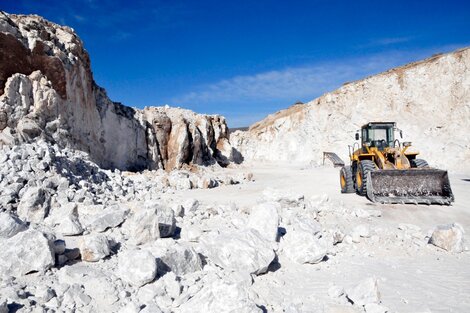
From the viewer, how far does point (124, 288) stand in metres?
3.50

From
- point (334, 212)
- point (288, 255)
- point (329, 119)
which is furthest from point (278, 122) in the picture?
point (288, 255)

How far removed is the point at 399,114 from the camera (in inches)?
1091

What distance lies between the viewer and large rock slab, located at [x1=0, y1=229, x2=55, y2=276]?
11.6ft

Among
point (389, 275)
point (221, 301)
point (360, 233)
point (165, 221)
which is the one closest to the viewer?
point (221, 301)

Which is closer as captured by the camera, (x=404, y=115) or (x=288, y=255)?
(x=288, y=255)

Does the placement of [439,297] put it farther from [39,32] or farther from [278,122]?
[278,122]

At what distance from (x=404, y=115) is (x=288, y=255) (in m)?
26.5

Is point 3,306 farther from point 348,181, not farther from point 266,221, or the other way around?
point 348,181

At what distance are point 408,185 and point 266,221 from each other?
6113mm

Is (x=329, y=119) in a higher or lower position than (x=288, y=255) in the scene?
higher

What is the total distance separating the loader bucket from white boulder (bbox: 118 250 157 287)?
7162 millimetres

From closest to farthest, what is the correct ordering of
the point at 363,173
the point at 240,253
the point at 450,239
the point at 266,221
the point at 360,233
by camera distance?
the point at 240,253, the point at 266,221, the point at 450,239, the point at 360,233, the point at 363,173

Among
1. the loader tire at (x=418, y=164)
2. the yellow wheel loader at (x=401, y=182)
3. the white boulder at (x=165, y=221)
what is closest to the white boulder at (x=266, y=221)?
the white boulder at (x=165, y=221)

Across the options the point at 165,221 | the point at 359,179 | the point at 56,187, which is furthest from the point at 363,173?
the point at 56,187
